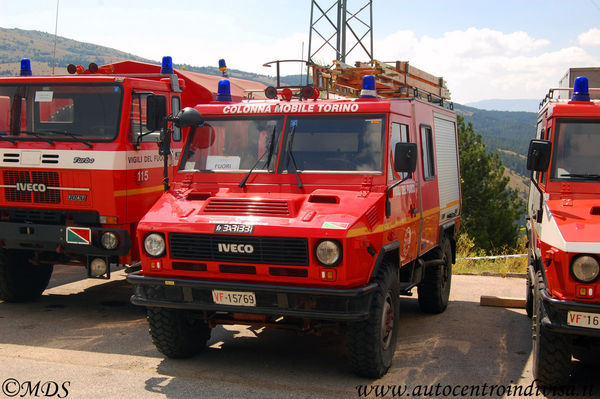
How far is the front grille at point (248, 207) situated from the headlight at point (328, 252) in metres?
0.52

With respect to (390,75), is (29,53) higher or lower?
higher

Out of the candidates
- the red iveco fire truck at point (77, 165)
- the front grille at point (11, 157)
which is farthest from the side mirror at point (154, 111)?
the front grille at point (11, 157)

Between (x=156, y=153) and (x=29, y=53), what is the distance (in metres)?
168

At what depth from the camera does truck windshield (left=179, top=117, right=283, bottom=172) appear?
22.6 ft

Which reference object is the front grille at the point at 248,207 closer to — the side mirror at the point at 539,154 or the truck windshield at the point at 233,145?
the truck windshield at the point at 233,145

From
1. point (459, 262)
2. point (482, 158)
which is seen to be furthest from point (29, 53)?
point (459, 262)

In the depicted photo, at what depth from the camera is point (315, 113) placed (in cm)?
690

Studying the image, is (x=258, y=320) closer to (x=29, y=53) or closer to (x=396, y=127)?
(x=396, y=127)

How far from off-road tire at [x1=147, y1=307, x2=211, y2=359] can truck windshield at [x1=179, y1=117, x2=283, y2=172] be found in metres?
1.50

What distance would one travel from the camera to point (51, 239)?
8352 millimetres

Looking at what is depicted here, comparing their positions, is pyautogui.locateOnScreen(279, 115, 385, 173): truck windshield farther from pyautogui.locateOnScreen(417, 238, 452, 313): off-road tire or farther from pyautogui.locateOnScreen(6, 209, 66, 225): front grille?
pyautogui.locateOnScreen(6, 209, 66, 225): front grille

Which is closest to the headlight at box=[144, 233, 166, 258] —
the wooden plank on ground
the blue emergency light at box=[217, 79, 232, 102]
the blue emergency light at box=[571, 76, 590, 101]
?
the blue emergency light at box=[217, 79, 232, 102]

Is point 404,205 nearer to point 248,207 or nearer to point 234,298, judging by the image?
point 248,207

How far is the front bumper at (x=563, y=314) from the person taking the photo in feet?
17.4
